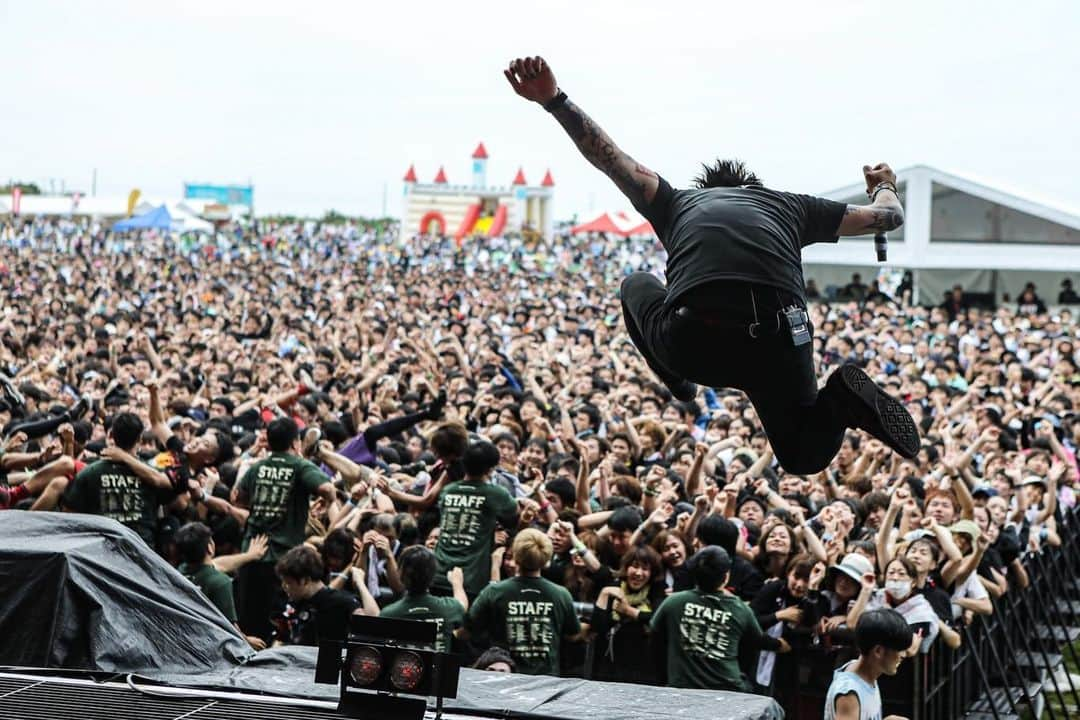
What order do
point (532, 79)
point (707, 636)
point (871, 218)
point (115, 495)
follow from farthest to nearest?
point (115, 495), point (707, 636), point (871, 218), point (532, 79)

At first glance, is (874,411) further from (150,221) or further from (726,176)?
(150,221)

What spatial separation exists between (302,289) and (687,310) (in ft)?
77.3

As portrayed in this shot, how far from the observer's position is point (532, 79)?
13.3 feet

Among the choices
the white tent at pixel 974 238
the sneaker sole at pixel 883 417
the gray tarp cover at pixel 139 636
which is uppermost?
the white tent at pixel 974 238

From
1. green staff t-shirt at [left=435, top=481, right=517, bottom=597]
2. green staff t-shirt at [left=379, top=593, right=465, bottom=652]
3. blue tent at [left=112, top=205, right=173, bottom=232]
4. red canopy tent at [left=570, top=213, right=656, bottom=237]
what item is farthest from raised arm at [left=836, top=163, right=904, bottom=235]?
blue tent at [left=112, top=205, right=173, bottom=232]

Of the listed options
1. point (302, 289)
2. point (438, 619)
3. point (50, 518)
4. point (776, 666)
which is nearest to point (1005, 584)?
point (776, 666)

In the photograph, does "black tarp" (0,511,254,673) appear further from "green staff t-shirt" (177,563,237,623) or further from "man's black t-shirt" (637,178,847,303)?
"man's black t-shirt" (637,178,847,303)

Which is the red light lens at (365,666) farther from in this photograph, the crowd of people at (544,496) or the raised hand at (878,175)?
the raised hand at (878,175)

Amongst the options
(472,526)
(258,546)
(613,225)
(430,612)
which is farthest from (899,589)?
(613,225)

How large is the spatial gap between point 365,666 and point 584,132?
1.78m

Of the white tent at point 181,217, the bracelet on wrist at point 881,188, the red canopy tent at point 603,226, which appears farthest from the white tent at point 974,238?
the white tent at point 181,217

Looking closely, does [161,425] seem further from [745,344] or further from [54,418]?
[745,344]

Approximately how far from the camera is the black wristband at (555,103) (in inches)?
162

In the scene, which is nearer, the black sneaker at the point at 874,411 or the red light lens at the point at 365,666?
the red light lens at the point at 365,666
